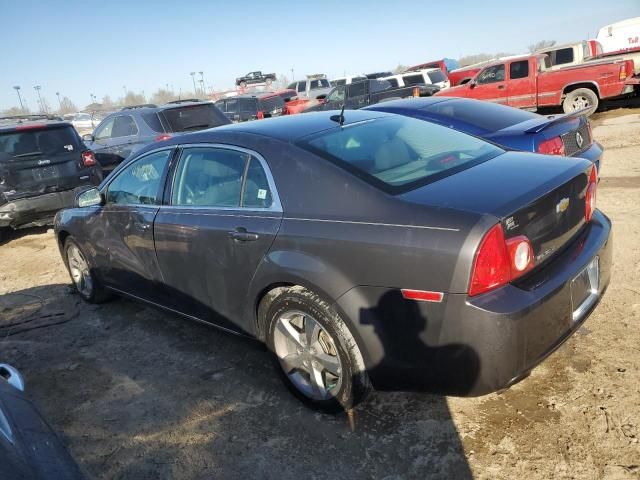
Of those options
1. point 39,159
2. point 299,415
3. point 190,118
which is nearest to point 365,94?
point 190,118

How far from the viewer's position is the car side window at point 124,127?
9531 mm

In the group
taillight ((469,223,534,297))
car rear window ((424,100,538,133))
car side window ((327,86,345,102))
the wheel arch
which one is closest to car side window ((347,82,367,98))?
car side window ((327,86,345,102))

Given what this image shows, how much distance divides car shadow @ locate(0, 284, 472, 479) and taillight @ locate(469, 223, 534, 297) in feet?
1.15

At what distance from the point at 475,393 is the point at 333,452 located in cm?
81

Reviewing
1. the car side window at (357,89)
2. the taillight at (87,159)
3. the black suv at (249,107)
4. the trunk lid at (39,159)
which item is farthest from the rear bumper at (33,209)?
the car side window at (357,89)

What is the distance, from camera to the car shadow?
2600mm

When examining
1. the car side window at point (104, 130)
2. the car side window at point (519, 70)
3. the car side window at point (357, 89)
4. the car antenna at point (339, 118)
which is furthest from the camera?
the car side window at point (357, 89)

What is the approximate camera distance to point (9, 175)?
7.38 m

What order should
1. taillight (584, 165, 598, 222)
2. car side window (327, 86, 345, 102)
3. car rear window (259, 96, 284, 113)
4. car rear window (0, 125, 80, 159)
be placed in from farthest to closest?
car rear window (259, 96, 284, 113) → car side window (327, 86, 345, 102) → car rear window (0, 125, 80, 159) → taillight (584, 165, 598, 222)

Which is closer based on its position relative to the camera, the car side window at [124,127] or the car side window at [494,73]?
the car side window at [124,127]

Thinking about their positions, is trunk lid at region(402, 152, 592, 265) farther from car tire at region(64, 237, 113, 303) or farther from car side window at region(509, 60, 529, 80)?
car side window at region(509, 60, 529, 80)

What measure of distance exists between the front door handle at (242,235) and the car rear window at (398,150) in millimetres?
595

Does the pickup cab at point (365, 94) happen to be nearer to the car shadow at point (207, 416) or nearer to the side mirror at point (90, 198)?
the side mirror at point (90, 198)

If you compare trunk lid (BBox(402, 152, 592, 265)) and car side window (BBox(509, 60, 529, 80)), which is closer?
trunk lid (BBox(402, 152, 592, 265))
